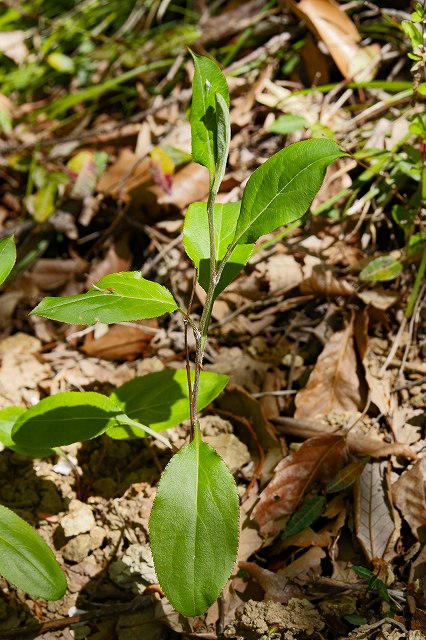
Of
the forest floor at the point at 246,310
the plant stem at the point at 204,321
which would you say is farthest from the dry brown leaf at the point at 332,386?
the plant stem at the point at 204,321

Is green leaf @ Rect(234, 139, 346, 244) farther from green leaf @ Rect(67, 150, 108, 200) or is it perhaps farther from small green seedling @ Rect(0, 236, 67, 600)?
green leaf @ Rect(67, 150, 108, 200)

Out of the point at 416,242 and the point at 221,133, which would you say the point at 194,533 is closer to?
the point at 221,133

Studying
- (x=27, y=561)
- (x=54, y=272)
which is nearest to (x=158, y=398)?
(x=27, y=561)

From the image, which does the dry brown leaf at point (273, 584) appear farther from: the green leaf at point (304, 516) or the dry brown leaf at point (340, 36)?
the dry brown leaf at point (340, 36)

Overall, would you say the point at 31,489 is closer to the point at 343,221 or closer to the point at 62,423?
the point at 62,423

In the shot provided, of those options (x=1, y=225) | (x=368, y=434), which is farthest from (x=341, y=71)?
(x=1, y=225)
